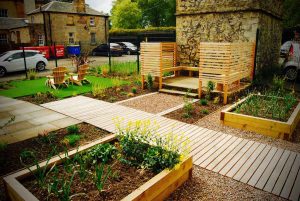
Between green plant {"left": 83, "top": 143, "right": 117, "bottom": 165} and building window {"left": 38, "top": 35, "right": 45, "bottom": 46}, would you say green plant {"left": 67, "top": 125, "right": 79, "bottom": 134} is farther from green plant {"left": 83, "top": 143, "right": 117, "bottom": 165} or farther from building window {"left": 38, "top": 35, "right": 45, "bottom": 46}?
building window {"left": 38, "top": 35, "right": 45, "bottom": 46}

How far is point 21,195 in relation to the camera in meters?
2.97

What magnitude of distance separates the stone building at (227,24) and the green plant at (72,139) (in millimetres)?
8076

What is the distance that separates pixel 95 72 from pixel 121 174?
41.0 feet

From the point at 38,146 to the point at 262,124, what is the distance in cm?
512

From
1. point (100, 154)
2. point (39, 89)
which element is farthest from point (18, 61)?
point (100, 154)

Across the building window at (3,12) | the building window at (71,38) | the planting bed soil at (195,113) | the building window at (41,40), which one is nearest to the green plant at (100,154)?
the planting bed soil at (195,113)

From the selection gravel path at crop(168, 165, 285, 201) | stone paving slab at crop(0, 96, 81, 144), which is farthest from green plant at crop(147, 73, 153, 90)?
gravel path at crop(168, 165, 285, 201)

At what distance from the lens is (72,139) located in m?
5.38

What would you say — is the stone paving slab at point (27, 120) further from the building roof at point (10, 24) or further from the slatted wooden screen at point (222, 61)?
the building roof at point (10, 24)

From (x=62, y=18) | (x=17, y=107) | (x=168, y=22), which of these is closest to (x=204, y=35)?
(x=17, y=107)

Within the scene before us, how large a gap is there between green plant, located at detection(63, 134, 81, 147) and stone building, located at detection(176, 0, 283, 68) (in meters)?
8.08

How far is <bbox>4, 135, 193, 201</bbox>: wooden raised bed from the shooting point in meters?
2.99

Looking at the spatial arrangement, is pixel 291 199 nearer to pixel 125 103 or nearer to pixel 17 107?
pixel 125 103

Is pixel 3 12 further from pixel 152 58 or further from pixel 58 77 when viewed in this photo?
pixel 152 58
